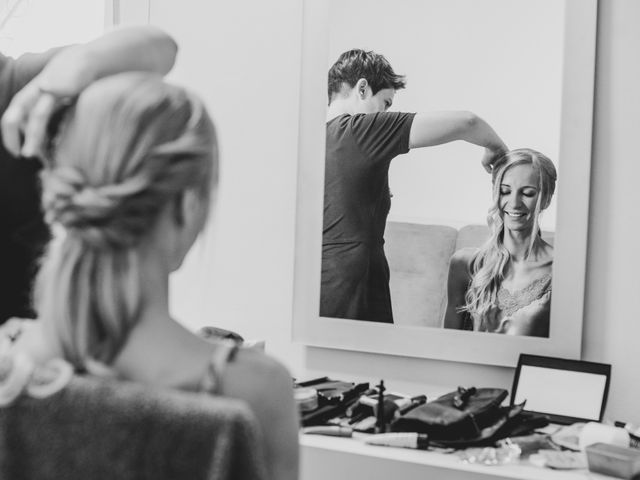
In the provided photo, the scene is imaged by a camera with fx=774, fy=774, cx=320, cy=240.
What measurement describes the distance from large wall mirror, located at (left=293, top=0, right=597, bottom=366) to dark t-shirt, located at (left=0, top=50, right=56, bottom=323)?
857mm

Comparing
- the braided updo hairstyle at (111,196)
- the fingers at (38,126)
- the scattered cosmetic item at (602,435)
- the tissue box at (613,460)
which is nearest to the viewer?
the braided updo hairstyle at (111,196)

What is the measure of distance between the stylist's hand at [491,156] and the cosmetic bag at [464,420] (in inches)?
20.9

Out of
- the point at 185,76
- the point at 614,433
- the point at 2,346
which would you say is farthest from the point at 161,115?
the point at 185,76

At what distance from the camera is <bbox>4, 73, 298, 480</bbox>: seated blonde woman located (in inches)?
30.5

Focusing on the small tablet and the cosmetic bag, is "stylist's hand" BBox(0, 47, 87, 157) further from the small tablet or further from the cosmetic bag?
the small tablet

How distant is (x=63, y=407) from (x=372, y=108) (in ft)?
4.67

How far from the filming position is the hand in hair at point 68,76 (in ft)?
3.16

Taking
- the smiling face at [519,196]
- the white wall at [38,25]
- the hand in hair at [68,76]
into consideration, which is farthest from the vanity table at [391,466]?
the white wall at [38,25]

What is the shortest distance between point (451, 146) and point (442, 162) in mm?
45

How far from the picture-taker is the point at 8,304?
1315mm

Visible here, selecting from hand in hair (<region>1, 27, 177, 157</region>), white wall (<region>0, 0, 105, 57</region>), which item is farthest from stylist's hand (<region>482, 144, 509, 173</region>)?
white wall (<region>0, 0, 105, 57</region>)

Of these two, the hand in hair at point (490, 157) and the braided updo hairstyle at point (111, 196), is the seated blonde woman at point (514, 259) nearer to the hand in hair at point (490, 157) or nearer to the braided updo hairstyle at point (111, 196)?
the hand in hair at point (490, 157)

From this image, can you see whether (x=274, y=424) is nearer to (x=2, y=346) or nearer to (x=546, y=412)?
(x=2, y=346)

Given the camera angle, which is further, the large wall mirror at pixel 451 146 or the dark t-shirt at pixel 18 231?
the large wall mirror at pixel 451 146
